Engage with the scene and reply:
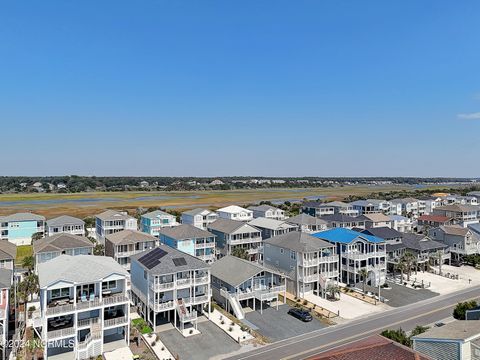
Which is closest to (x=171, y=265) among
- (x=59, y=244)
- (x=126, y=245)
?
(x=126, y=245)

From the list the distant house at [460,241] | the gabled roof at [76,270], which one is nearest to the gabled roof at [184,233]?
the gabled roof at [76,270]

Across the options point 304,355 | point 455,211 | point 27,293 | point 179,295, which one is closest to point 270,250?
point 179,295

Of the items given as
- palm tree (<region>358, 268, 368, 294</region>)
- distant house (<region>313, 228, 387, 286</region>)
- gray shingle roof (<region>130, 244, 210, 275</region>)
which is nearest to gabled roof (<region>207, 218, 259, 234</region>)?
distant house (<region>313, 228, 387, 286</region>)

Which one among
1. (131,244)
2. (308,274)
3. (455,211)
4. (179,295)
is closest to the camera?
(179,295)

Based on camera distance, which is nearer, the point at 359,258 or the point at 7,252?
the point at 7,252

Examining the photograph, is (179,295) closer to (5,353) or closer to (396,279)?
(5,353)

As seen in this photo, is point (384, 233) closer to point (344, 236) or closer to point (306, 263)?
point (344, 236)
